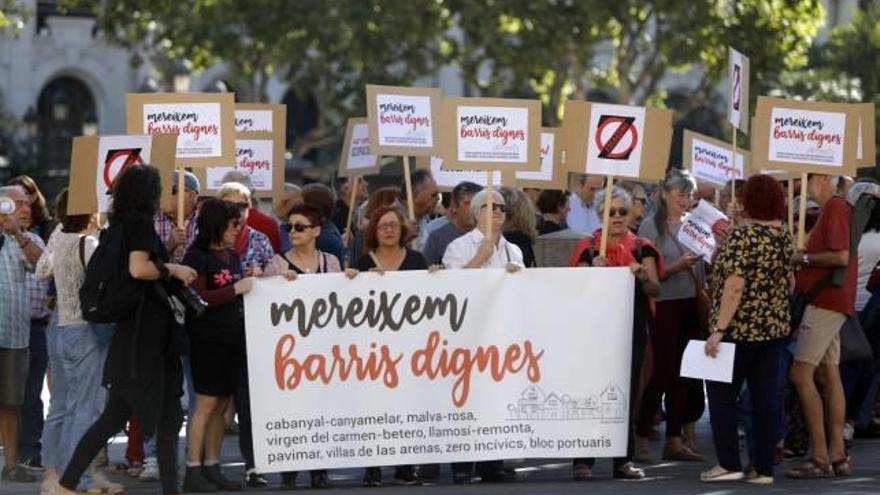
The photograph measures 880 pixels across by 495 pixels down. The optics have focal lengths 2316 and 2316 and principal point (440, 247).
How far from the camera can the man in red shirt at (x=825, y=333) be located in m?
13.2

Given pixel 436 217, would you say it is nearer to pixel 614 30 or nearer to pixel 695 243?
pixel 695 243

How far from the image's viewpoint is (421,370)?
12562 mm

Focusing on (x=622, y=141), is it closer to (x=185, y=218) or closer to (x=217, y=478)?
(x=185, y=218)

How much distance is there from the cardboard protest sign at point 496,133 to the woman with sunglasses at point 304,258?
1.10 metres

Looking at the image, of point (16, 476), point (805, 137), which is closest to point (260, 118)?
point (16, 476)

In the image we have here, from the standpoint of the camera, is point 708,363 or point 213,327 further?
point 708,363

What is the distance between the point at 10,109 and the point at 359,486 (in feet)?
151

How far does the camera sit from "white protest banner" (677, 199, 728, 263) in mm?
14188

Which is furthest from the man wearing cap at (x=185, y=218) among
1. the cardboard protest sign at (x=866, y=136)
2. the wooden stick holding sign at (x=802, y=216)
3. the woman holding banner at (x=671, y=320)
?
the cardboard protest sign at (x=866, y=136)

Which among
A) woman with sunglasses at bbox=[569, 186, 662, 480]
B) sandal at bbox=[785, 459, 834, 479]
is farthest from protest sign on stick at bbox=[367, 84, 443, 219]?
sandal at bbox=[785, 459, 834, 479]

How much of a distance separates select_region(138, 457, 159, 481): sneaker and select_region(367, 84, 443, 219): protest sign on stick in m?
3.27

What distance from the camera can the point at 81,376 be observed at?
486 inches

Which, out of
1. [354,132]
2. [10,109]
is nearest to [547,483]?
[354,132]

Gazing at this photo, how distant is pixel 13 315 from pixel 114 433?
63.8 inches
